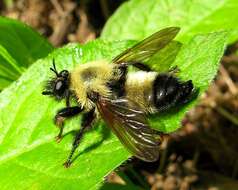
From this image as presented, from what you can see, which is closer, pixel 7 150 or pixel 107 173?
pixel 107 173

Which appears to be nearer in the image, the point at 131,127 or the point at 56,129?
the point at 131,127

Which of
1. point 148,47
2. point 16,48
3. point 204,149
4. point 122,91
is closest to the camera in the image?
point 122,91

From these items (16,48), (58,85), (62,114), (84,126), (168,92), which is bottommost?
(168,92)

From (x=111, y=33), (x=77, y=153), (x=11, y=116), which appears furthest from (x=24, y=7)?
(x=77, y=153)

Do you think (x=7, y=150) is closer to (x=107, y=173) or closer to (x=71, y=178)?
(x=71, y=178)

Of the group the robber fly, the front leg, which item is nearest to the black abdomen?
the robber fly

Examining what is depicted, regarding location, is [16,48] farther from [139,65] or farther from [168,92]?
[168,92]

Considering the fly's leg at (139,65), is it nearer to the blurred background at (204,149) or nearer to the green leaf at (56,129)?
the green leaf at (56,129)

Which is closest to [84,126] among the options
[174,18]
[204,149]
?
[174,18]
